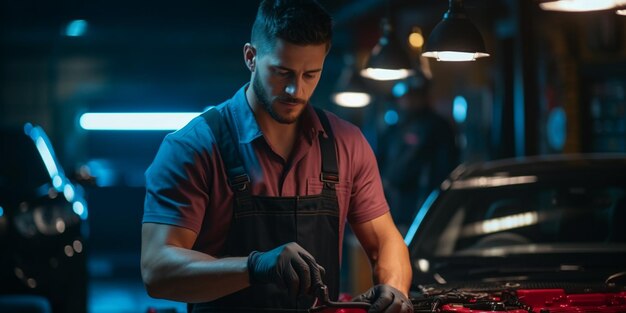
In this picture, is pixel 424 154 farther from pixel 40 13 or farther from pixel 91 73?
pixel 91 73

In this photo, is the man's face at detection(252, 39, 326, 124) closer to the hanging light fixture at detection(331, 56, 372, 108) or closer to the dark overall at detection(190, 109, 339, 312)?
the dark overall at detection(190, 109, 339, 312)

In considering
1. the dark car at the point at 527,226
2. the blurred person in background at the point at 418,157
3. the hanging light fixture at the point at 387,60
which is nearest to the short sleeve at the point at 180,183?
the dark car at the point at 527,226

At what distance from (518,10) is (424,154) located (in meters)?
1.49

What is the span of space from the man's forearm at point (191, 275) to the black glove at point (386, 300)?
396mm

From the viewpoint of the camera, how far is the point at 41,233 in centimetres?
859

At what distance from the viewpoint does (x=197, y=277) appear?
14.0ft

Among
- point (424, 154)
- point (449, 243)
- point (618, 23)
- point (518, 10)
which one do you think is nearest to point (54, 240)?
point (449, 243)

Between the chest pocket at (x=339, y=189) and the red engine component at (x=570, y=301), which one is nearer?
the red engine component at (x=570, y=301)

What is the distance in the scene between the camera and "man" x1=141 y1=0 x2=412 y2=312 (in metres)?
4.42

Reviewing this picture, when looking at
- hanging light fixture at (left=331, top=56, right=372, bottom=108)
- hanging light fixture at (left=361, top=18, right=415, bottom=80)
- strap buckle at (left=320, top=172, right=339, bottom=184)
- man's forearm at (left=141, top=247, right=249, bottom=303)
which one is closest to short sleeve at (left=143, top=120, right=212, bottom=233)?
man's forearm at (left=141, top=247, right=249, bottom=303)

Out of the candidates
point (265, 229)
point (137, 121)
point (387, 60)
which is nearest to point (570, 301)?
point (265, 229)

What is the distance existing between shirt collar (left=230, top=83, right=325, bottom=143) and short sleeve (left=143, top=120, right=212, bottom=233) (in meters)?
0.17

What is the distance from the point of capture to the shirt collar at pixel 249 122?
4719 mm

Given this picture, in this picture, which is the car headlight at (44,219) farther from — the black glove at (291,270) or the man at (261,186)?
the black glove at (291,270)
